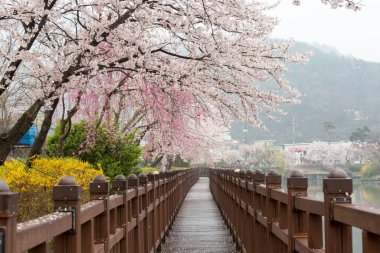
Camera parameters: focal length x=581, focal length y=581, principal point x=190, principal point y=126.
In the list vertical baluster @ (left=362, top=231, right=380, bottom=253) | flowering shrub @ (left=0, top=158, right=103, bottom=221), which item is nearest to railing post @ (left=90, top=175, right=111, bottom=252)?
vertical baluster @ (left=362, top=231, right=380, bottom=253)

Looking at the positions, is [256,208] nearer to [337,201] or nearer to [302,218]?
[302,218]

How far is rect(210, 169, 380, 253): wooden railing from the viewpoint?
2838 millimetres

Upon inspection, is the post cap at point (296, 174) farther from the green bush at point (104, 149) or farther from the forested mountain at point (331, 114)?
the forested mountain at point (331, 114)

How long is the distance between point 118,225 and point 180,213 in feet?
42.8

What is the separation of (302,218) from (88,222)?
1784mm

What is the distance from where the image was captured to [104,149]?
1538cm

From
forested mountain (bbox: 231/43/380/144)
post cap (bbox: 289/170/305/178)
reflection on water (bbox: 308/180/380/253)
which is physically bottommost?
reflection on water (bbox: 308/180/380/253)

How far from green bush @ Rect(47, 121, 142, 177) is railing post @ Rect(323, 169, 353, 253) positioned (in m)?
11.7

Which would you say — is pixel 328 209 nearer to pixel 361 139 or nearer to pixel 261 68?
pixel 261 68

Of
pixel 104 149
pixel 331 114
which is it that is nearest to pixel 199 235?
pixel 104 149

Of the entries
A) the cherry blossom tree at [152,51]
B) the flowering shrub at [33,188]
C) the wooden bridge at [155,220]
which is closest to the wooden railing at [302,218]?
the wooden bridge at [155,220]

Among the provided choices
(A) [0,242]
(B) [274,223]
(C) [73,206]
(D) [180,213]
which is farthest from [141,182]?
(D) [180,213]

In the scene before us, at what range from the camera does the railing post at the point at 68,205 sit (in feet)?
11.1

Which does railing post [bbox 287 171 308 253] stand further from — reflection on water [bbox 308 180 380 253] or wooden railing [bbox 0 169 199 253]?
reflection on water [bbox 308 180 380 253]
